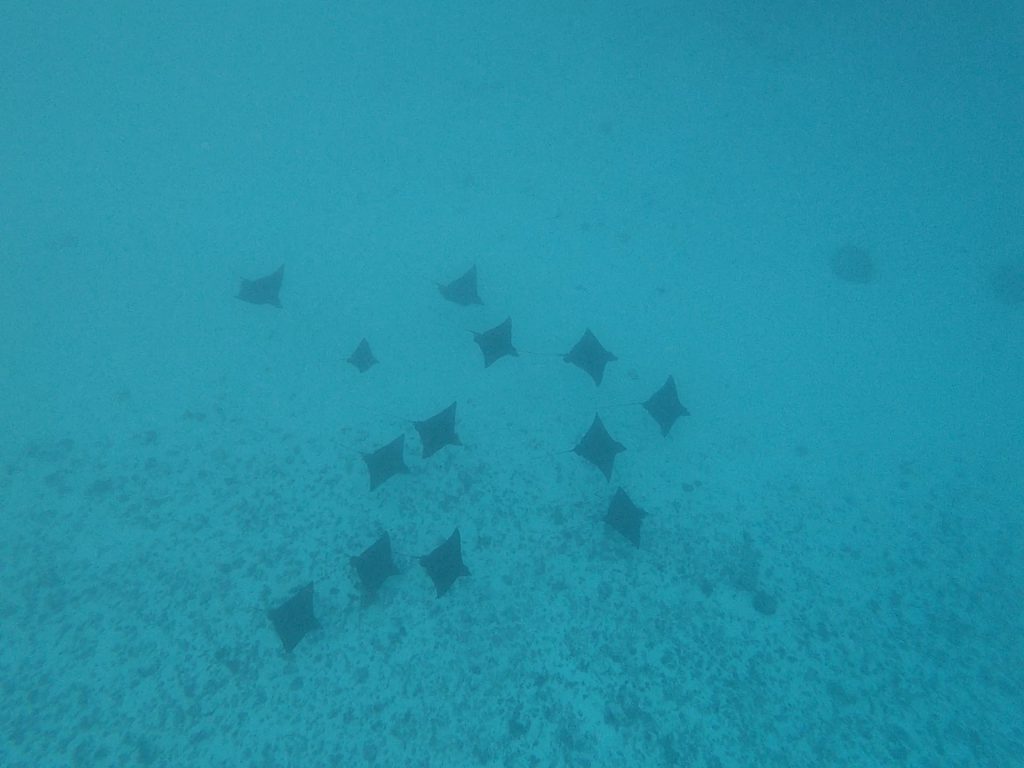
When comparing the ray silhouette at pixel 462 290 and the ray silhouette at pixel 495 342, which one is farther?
the ray silhouette at pixel 462 290

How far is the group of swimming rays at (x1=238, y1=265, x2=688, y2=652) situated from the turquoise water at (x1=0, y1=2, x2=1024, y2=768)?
19.4 inches

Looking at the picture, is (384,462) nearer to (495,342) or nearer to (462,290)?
(495,342)

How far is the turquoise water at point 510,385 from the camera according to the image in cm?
628

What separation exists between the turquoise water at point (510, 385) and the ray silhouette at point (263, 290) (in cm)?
74

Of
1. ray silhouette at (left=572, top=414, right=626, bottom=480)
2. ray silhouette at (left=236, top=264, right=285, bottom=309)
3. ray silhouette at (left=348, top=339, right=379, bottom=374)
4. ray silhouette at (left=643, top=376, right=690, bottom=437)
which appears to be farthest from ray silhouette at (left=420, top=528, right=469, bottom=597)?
ray silhouette at (left=236, top=264, right=285, bottom=309)

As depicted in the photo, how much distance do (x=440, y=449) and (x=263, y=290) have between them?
15.3 feet

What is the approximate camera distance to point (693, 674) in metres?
6.54

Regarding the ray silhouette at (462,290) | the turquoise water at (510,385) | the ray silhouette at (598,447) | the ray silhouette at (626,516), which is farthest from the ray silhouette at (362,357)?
the ray silhouette at (626,516)

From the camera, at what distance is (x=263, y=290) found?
29.8ft

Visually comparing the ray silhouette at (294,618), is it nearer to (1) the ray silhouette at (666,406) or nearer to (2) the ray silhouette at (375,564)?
(2) the ray silhouette at (375,564)

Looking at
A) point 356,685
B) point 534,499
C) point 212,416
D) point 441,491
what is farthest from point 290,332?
point 356,685

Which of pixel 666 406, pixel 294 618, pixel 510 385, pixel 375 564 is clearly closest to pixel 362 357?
pixel 510 385

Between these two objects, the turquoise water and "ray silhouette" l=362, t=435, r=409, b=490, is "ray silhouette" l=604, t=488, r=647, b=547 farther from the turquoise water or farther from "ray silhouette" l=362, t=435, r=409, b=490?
"ray silhouette" l=362, t=435, r=409, b=490

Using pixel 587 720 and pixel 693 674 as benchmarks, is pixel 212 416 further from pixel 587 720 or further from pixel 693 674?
pixel 693 674
